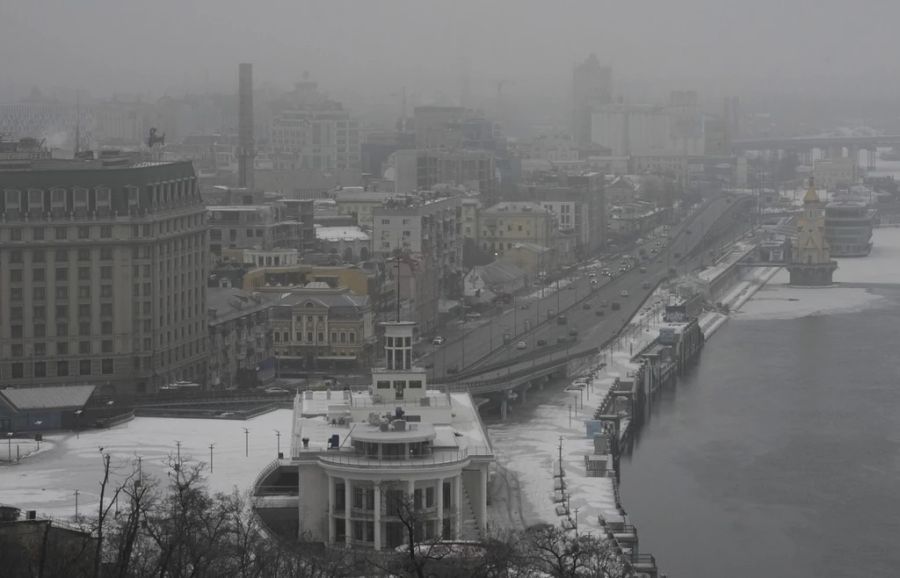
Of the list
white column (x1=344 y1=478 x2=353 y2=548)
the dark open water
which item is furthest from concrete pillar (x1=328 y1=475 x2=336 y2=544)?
the dark open water

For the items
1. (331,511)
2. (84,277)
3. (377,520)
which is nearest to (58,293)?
(84,277)

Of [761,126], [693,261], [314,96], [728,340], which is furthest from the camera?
[761,126]

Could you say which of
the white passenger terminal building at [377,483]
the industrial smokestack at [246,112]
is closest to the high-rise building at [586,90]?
the industrial smokestack at [246,112]

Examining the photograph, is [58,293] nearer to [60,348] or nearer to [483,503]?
[60,348]

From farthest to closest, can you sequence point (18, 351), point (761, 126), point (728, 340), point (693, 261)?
point (761, 126) < point (693, 261) < point (728, 340) < point (18, 351)

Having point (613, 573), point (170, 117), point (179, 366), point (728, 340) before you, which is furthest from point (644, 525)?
point (170, 117)

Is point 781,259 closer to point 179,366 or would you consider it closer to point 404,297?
point 404,297

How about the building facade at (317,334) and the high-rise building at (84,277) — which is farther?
the building facade at (317,334)

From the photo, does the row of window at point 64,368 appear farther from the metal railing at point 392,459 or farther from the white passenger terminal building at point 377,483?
the metal railing at point 392,459
